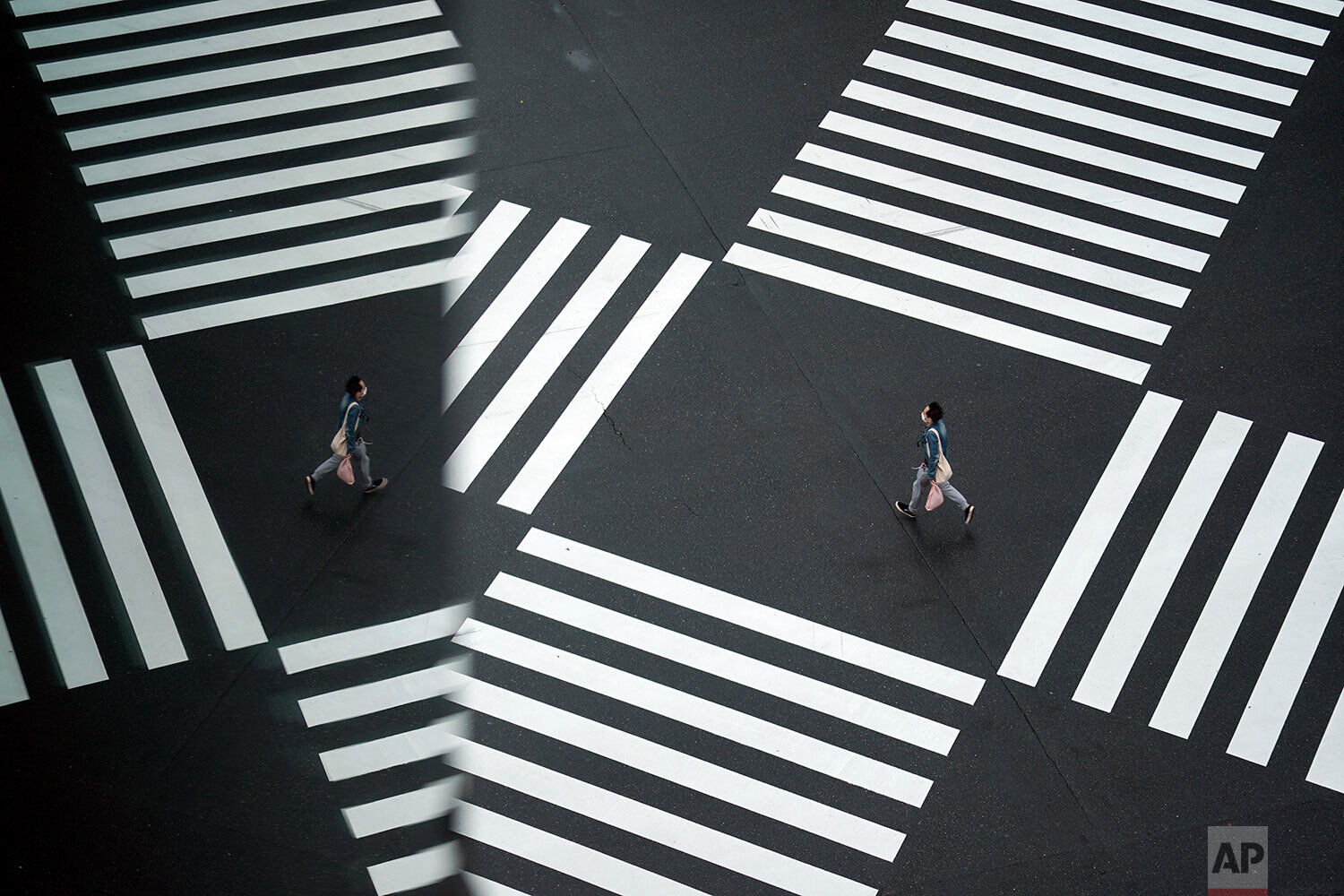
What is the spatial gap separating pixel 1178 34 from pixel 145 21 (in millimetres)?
12231

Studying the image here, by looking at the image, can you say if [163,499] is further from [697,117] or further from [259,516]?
[697,117]

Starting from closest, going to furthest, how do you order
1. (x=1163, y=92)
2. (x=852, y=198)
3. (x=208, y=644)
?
(x=208, y=644) < (x=852, y=198) < (x=1163, y=92)

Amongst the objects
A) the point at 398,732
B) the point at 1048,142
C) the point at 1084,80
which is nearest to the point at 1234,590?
the point at 1048,142

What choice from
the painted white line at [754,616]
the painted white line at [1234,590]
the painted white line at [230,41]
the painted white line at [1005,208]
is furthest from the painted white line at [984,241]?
the painted white line at [230,41]

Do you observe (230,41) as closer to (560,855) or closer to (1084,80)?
(1084,80)

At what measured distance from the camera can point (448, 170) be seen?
1420 cm

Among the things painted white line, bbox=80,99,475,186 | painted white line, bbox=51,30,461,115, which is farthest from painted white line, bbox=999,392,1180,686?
painted white line, bbox=51,30,461,115

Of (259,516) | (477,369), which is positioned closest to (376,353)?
(477,369)

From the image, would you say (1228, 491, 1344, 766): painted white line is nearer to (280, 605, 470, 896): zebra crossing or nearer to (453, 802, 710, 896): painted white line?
(453, 802, 710, 896): painted white line

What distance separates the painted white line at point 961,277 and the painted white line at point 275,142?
3888 millimetres

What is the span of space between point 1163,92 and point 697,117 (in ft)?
17.8

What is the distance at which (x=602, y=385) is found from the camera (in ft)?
42.1

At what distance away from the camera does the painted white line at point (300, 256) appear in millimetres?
13344

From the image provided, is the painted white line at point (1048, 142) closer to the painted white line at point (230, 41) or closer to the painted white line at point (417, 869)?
the painted white line at point (230, 41)
